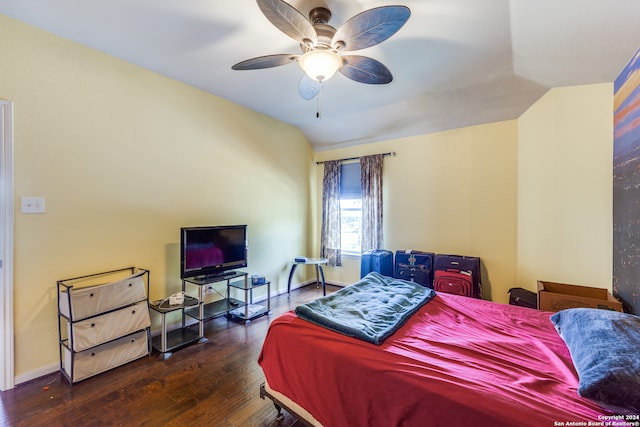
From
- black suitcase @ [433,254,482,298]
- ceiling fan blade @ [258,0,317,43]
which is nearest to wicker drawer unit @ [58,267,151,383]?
ceiling fan blade @ [258,0,317,43]

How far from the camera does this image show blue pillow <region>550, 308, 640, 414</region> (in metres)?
0.96

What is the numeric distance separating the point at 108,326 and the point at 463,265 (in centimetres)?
371

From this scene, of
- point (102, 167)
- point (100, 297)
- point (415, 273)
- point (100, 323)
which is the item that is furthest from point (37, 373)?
point (415, 273)

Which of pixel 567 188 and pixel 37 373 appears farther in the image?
pixel 567 188

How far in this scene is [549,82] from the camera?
2.54m

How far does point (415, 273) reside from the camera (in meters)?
3.58

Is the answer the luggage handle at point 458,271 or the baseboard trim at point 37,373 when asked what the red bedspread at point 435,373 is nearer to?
the luggage handle at point 458,271

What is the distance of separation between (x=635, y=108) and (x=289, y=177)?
3667 mm

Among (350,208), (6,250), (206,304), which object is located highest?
(350,208)

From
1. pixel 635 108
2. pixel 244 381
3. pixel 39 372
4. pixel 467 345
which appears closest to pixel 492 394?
pixel 467 345

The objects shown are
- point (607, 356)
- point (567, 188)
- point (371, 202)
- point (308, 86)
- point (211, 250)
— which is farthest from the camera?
point (371, 202)

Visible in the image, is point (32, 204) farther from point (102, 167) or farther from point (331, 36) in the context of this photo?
point (331, 36)

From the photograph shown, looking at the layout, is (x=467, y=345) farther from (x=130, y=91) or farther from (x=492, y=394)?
(x=130, y=91)

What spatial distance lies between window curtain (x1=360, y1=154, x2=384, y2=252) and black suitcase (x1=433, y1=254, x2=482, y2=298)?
0.90 meters
